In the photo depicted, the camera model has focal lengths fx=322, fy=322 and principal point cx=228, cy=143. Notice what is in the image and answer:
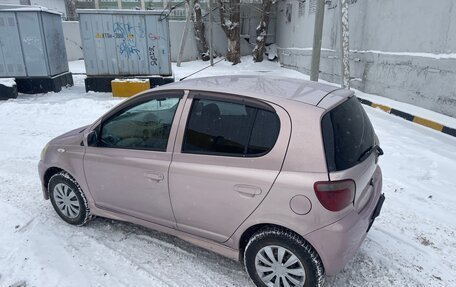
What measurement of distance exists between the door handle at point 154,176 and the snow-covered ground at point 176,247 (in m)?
0.76

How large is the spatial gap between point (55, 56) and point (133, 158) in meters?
10.3

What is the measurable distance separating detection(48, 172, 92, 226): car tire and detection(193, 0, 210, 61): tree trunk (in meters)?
19.1

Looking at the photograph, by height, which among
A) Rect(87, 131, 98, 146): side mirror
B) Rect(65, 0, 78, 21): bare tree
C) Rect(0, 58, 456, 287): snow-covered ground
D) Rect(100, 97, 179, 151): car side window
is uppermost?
Rect(65, 0, 78, 21): bare tree

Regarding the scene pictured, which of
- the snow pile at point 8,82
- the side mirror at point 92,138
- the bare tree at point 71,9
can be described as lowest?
the snow pile at point 8,82

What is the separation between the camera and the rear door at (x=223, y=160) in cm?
234

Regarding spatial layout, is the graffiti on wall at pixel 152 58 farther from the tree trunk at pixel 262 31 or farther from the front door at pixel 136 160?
the tree trunk at pixel 262 31

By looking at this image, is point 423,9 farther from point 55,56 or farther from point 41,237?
point 55,56

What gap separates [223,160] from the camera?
2.47 metres

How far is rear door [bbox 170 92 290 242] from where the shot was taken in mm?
2338

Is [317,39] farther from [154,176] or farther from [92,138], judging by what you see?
[154,176]

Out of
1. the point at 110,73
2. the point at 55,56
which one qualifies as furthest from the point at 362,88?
the point at 55,56

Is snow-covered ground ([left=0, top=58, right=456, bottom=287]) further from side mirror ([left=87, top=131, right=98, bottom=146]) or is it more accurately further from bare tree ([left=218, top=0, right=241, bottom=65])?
bare tree ([left=218, top=0, right=241, bottom=65])

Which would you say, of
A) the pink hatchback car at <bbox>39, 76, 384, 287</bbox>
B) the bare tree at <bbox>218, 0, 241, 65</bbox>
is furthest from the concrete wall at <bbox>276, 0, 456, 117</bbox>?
the bare tree at <bbox>218, 0, 241, 65</bbox>

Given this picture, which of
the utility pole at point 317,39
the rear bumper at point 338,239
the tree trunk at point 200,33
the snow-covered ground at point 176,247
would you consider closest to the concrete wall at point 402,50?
the utility pole at point 317,39
